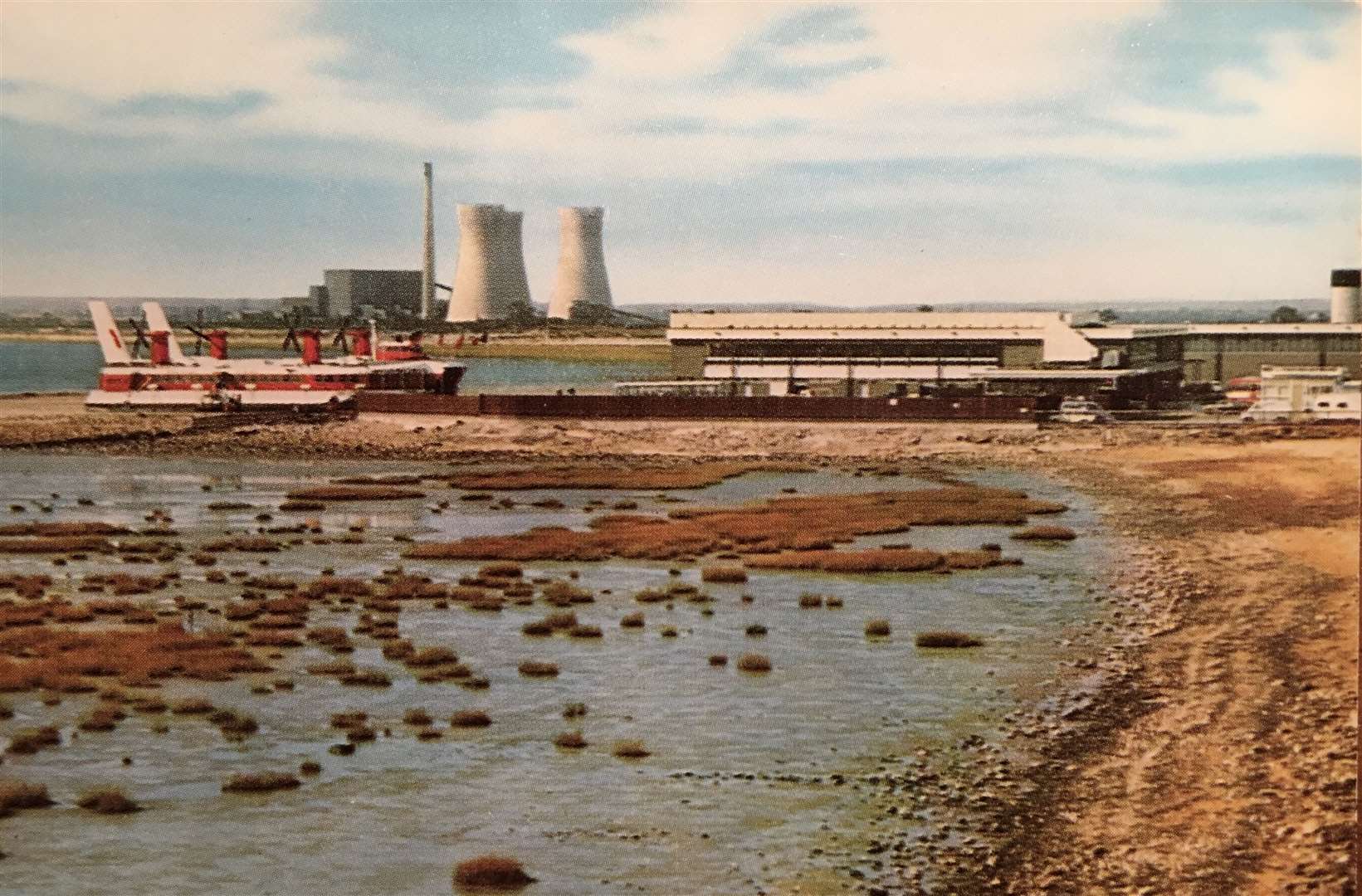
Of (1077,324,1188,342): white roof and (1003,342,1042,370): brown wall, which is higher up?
(1077,324,1188,342): white roof

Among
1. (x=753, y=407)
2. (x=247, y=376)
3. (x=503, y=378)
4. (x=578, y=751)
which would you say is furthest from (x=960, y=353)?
(x=578, y=751)

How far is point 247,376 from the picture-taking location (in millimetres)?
118688

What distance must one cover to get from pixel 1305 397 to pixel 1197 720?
68.7m

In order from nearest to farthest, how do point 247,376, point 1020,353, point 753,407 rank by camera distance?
1. point 753,407
2. point 1020,353
3. point 247,376

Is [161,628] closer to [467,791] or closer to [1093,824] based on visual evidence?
[467,791]

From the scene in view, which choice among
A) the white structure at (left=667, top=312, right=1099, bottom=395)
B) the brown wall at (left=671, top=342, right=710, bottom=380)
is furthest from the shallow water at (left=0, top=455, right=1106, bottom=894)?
the brown wall at (left=671, top=342, right=710, bottom=380)

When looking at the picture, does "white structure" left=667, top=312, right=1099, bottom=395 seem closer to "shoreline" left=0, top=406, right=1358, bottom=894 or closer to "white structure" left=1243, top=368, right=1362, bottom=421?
"white structure" left=1243, top=368, right=1362, bottom=421

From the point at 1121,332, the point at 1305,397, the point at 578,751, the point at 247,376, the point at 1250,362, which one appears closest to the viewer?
the point at 578,751

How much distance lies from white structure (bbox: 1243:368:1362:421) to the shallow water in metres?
41.8

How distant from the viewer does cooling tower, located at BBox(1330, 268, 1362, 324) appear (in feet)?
406

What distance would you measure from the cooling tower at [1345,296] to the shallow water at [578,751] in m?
80.2

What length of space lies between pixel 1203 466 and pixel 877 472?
1582 cm

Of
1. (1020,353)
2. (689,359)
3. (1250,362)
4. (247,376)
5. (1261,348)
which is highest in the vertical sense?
(1261,348)

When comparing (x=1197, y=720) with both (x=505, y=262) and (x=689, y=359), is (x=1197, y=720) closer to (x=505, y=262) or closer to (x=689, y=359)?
(x=689, y=359)
